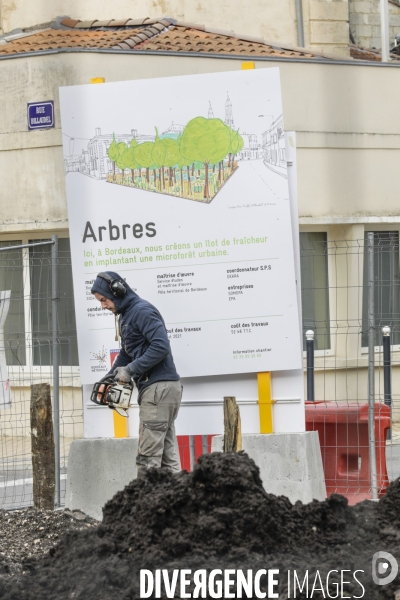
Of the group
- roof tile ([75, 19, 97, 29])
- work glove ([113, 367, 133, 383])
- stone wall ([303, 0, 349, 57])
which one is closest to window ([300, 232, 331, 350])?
work glove ([113, 367, 133, 383])

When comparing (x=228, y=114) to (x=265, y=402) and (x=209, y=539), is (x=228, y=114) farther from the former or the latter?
(x=209, y=539)

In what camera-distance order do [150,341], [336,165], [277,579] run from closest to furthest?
[277,579]
[150,341]
[336,165]

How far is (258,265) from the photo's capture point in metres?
7.09

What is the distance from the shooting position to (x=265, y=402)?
7.20m

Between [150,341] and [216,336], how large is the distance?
21.1 inches

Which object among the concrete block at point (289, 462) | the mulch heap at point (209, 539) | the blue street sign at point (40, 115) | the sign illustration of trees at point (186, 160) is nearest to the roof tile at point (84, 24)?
the blue street sign at point (40, 115)

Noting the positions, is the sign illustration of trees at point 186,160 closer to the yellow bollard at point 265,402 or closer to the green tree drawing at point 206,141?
the green tree drawing at point 206,141

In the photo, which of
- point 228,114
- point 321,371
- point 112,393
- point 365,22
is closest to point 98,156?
point 228,114

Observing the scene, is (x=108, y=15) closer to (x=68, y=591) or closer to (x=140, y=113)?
(x=140, y=113)

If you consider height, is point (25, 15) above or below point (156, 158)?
above

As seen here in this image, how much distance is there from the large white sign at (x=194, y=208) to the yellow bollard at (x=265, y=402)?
0.09 m

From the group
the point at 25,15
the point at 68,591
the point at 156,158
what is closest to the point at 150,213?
the point at 156,158

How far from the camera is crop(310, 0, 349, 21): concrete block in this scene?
17703 millimetres

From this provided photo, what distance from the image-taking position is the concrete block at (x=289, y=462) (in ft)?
23.4
